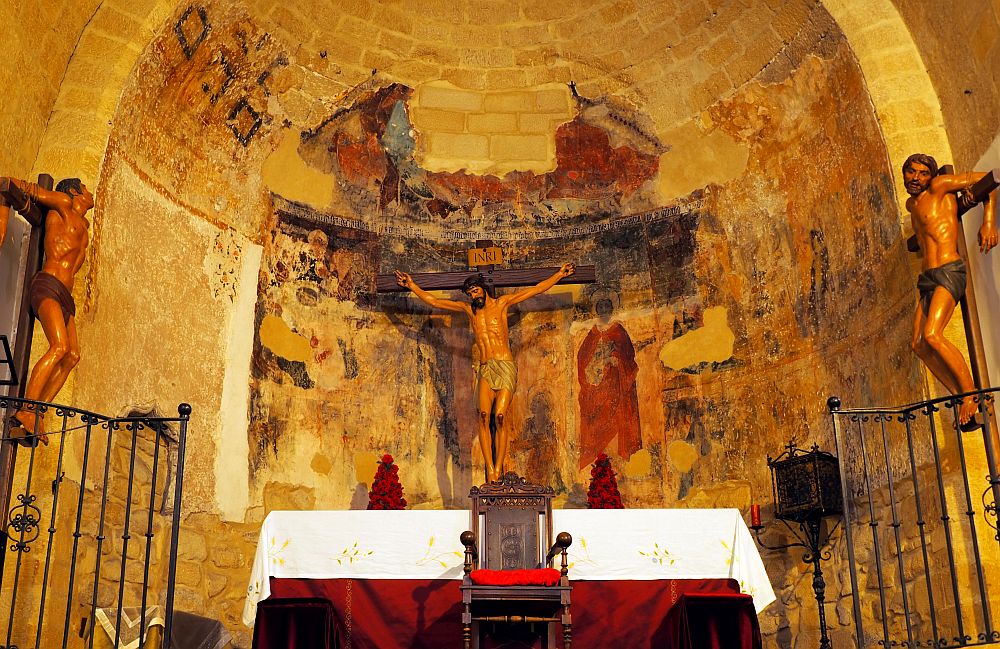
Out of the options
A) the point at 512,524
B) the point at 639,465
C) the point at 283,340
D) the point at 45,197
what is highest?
the point at 45,197

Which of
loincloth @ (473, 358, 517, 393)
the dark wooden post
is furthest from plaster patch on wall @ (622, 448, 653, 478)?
the dark wooden post

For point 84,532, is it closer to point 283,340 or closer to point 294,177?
point 283,340

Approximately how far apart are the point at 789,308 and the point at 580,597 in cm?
379

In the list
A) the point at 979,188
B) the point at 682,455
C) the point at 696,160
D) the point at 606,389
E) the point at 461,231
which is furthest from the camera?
the point at 461,231

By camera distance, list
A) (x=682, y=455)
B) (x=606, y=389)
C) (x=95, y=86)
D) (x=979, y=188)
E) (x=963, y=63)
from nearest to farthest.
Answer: (x=979, y=188) < (x=963, y=63) < (x=95, y=86) < (x=682, y=455) < (x=606, y=389)

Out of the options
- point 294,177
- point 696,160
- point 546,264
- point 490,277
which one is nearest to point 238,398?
point 294,177

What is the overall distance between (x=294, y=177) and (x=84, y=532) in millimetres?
3986

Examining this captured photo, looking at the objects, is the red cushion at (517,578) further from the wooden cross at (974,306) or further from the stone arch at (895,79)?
the stone arch at (895,79)

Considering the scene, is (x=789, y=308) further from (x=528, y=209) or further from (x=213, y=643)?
(x=213, y=643)

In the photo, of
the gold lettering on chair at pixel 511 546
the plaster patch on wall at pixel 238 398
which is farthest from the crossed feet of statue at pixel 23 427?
the gold lettering on chair at pixel 511 546

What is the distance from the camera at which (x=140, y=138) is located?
29.3 ft

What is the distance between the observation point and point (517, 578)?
645 cm

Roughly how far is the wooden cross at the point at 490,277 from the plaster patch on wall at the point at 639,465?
5.42 ft

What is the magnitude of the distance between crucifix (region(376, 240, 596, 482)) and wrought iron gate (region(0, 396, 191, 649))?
2.55 m
